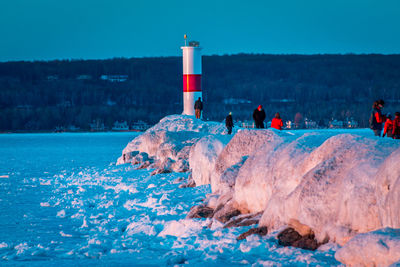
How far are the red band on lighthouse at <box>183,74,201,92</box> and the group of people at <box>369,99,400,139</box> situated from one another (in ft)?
49.5

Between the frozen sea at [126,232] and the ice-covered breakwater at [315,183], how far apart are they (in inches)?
16.9

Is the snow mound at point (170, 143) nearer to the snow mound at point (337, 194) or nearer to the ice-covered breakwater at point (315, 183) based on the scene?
the ice-covered breakwater at point (315, 183)

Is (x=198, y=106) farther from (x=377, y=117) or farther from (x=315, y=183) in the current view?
(x=315, y=183)

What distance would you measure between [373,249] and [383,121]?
672 centimetres

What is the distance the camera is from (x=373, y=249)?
692 cm

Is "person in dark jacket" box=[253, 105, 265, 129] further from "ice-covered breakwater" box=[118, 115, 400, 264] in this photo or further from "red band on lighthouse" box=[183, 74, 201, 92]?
"red band on lighthouse" box=[183, 74, 201, 92]

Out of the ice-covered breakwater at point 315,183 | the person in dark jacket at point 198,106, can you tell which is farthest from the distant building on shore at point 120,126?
the ice-covered breakwater at point 315,183

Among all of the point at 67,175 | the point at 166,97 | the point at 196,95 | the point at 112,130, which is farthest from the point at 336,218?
the point at 166,97

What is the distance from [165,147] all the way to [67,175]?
4.43m

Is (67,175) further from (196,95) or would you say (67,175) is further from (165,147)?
(196,95)

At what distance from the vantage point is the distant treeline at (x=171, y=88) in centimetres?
9650

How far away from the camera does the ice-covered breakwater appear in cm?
771

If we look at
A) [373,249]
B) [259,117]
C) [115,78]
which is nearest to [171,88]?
[115,78]

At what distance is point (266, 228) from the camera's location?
30.2 ft
